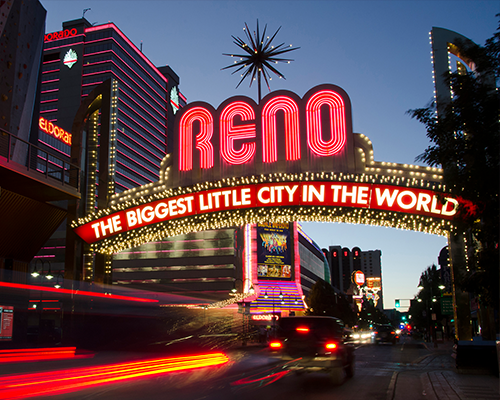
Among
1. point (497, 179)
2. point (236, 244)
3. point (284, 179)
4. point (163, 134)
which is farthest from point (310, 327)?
point (163, 134)

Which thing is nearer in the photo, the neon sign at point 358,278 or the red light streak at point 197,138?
the red light streak at point 197,138

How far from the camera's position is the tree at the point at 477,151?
31.8 ft

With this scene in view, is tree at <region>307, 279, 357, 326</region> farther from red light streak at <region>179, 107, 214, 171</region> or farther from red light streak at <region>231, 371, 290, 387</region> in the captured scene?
red light streak at <region>231, 371, 290, 387</region>

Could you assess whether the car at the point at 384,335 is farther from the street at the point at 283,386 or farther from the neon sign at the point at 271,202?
the street at the point at 283,386

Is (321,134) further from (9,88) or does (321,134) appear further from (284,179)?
(9,88)

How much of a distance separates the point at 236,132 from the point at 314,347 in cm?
1228

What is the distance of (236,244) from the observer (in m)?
107

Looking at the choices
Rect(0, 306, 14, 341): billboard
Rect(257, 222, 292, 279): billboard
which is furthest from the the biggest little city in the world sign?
Rect(257, 222, 292, 279): billboard

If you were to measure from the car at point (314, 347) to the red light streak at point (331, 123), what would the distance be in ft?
30.1

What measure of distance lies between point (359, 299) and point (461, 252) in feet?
319

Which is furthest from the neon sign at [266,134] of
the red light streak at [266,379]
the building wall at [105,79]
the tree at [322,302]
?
the building wall at [105,79]

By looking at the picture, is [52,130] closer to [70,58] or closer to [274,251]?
[274,251]

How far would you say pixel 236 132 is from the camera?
22188 millimetres

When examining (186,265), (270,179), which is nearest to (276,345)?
(270,179)
